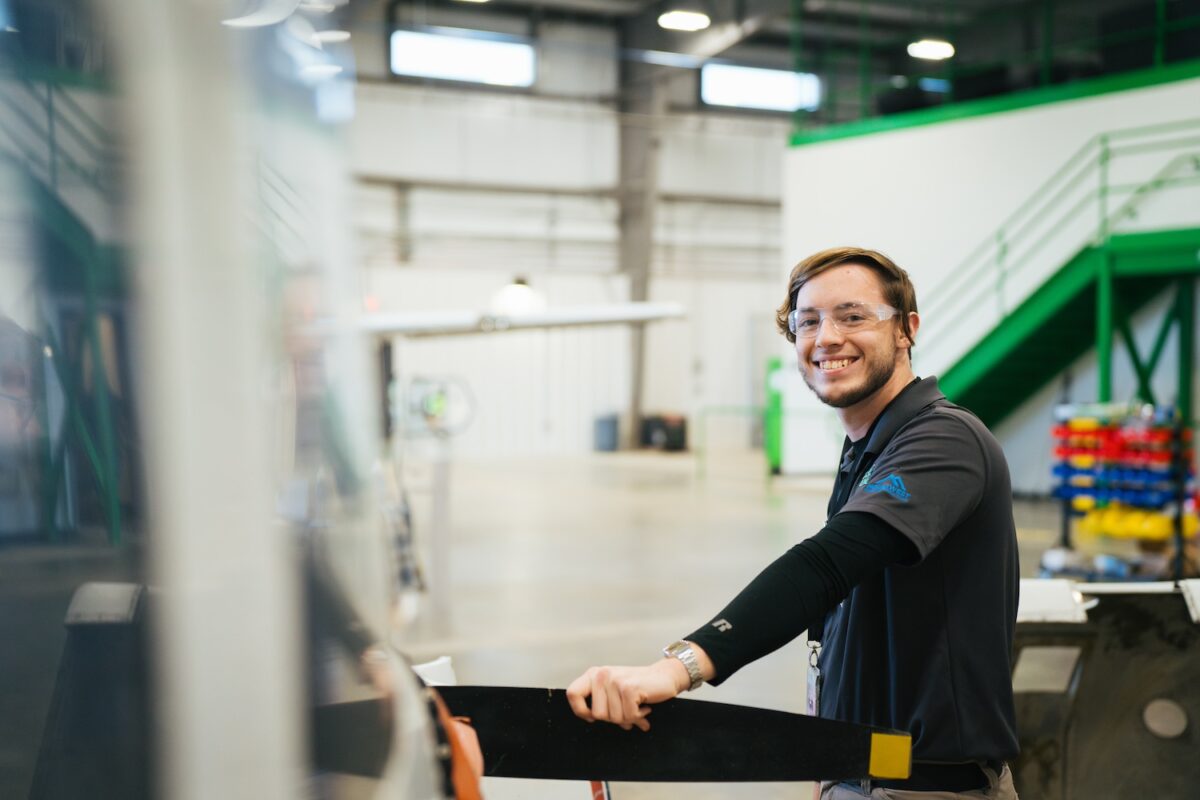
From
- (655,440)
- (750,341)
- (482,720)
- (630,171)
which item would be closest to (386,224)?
(630,171)

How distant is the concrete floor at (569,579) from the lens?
76 cm

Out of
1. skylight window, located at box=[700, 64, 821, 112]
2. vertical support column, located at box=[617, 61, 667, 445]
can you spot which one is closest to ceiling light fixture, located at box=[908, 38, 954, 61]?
skylight window, located at box=[700, 64, 821, 112]

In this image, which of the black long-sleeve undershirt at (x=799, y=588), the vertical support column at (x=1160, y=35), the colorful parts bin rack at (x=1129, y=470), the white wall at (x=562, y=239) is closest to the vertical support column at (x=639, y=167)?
the white wall at (x=562, y=239)

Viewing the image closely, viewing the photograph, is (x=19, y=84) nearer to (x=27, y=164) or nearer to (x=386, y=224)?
(x=27, y=164)

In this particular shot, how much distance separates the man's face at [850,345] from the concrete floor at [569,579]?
1.01 metres

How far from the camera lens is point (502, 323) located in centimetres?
959

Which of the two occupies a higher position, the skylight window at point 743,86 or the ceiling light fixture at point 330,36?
the skylight window at point 743,86

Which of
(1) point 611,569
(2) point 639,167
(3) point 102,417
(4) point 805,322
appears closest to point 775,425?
(1) point 611,569

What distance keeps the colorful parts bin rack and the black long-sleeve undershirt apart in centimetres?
698

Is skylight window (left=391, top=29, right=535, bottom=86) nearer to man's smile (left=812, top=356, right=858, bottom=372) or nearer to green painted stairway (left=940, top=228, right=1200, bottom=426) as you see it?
green painted stairway (left=940, top=228, right=1200, bottom=426)

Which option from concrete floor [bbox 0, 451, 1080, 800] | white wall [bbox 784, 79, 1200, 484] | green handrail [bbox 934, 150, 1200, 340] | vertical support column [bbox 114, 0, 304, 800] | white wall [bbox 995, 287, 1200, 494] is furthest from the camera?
white wall [bbox 995, 287, 1200, 494]

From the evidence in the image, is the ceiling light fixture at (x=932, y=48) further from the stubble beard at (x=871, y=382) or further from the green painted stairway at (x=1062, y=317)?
the stubble beard at (x=871, y=382)

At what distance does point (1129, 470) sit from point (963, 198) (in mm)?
5665

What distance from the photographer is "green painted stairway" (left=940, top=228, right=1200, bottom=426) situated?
10.1 meters
